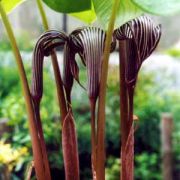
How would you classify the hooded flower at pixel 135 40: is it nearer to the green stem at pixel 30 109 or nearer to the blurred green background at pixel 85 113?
the green stem at pixel 30 109

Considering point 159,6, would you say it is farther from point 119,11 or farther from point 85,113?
point 85,113

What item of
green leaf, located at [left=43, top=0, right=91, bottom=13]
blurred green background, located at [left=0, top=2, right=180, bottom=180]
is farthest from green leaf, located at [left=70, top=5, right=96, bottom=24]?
blurred green background, located at [left=0, top=2, right=180, bottom=180]

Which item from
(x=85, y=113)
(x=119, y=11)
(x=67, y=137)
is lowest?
(x=85, y=113)

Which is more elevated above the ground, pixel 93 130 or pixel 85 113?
pixel 93 130

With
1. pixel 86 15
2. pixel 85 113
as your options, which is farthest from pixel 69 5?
pixel 85 113

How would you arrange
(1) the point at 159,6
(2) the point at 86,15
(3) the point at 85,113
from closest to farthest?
(1) the point at 159,6
(2) the point at 86,15
(3) the point at 85,113
